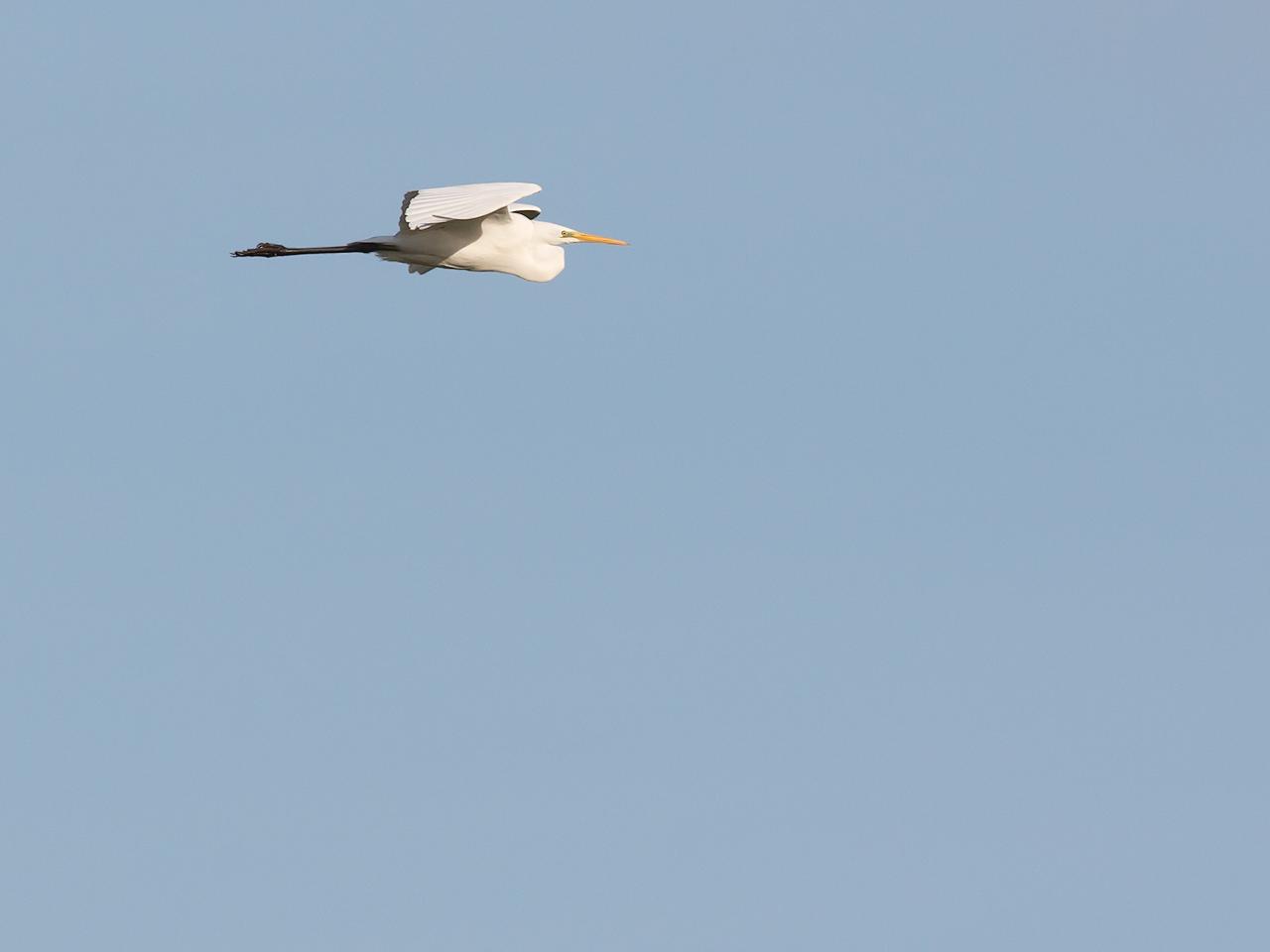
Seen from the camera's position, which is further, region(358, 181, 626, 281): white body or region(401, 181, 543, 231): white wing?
region(358, 181, 626, 281): white body

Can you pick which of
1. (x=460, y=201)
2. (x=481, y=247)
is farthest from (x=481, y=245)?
(x=460, y=201)

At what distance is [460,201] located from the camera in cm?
3072

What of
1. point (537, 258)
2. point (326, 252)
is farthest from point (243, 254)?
point (537, 258)

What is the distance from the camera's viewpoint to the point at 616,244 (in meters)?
36.7

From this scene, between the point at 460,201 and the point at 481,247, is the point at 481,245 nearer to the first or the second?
the point at 481,247

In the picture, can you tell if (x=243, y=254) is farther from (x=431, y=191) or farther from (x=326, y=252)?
(x=431, y=191)

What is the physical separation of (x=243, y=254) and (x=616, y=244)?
18.0ft

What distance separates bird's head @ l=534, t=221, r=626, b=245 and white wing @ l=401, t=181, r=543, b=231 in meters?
2.64

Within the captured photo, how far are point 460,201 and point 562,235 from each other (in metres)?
5.15

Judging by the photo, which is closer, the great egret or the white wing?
the white wing

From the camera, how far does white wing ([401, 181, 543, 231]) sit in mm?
29938

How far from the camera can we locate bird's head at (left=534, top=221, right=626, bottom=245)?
3462cm

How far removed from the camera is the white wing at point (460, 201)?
2994 cm

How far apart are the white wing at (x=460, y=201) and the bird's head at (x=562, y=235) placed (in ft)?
8.65
